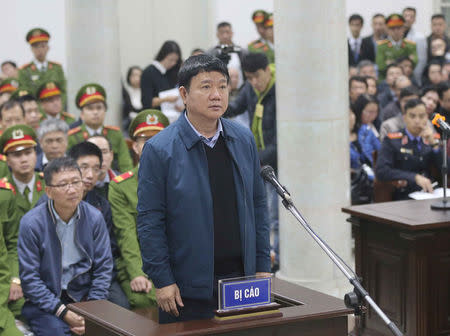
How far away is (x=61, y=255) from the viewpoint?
4.22 metres

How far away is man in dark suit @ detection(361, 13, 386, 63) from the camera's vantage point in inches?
400

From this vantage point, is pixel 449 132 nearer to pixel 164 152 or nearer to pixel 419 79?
pixel 164 152

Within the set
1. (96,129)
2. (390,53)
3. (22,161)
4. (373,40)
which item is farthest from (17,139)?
(373,40)

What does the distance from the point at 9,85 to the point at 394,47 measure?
448 centimetres

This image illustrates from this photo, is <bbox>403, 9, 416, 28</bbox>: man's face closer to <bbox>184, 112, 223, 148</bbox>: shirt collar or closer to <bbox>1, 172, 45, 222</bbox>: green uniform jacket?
<bbox>1, 172, 45, 222</bbox>: green uniform jacket

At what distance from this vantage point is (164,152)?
293 centimetres

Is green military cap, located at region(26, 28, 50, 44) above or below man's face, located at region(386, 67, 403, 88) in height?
above

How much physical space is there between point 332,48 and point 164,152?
8.83 ft

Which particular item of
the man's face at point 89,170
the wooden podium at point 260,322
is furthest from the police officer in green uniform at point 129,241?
the wooden podium at point 260,322

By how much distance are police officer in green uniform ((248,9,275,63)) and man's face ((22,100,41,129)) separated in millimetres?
2802

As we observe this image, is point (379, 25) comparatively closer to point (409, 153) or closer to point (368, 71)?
point (368, 71)

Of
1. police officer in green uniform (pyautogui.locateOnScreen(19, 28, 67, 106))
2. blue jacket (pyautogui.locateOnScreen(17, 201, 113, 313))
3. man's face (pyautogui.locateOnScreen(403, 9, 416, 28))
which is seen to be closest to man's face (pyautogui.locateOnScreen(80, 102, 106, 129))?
blue jacket (pyautogui.locateOnScreen(17, 201, 113, 313))

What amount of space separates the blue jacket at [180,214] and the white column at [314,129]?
247cm

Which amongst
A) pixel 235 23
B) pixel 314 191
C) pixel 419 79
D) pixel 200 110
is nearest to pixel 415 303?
pixel 314 191
